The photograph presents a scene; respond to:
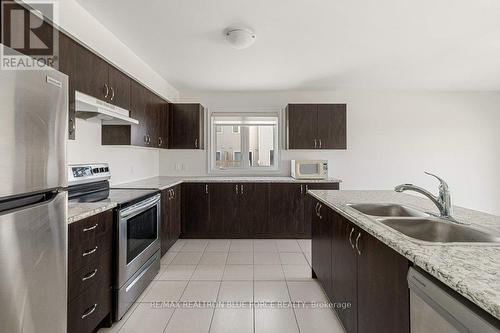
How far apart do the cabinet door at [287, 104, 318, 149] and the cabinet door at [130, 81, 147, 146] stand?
2192mm

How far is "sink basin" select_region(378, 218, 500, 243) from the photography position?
4.07ft

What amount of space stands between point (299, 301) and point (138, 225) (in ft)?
5.03

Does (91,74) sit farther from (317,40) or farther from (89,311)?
(317,40)

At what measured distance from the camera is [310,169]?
401 cm

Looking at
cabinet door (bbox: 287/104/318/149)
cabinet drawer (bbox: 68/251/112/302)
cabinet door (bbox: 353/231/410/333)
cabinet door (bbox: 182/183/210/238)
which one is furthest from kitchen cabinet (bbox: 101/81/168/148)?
cabinet door (bbox: 353/231/410/333)

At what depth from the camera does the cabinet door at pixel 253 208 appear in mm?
3844

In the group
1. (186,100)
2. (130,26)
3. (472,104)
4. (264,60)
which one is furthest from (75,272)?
(472,104)

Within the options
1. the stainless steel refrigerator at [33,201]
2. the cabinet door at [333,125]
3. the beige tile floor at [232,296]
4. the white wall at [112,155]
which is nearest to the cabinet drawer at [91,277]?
the stainless steel refrigerator at [33,201]

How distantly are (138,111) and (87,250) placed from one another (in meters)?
1.74

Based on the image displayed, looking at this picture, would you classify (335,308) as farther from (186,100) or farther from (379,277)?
(186,100)

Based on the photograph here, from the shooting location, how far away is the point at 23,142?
0.95m

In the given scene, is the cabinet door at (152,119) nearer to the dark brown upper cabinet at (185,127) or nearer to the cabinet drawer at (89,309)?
the dark brown upper cabinet at (185,127)

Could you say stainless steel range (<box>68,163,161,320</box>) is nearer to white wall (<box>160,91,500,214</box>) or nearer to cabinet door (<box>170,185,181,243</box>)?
cabinet door (<box>170,185,181,243</box>)

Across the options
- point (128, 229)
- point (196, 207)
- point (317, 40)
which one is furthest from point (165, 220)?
point (317, 40)
